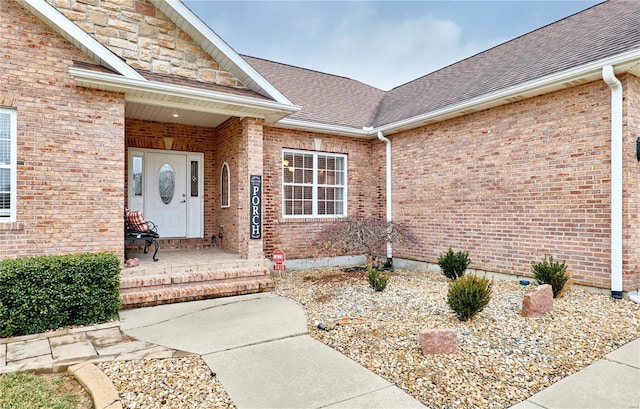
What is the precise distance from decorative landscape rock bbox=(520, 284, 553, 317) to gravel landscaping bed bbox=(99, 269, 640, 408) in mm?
97

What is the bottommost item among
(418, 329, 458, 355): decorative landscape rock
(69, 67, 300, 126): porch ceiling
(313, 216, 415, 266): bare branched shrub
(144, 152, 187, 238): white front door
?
(418, 329, 458, 355): decorative landscape rock

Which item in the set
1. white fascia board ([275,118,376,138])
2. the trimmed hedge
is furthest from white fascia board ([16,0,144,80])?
white fascia board ([275,118,376,138])

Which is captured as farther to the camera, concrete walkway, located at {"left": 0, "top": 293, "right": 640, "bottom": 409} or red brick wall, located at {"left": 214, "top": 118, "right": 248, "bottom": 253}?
red brick wall, located at {"left": 214, "top": 118, "right": 248, "bottom": 253}

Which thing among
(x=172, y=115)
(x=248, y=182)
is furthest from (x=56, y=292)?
(x=172, y=115)

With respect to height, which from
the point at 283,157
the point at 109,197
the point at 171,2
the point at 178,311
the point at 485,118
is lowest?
the point at 178,311

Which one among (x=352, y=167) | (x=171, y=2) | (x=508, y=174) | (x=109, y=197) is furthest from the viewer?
(x=352, y=167)

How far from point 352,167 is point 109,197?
20.3ft

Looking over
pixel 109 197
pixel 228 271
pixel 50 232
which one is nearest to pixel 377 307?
pixel 228 271

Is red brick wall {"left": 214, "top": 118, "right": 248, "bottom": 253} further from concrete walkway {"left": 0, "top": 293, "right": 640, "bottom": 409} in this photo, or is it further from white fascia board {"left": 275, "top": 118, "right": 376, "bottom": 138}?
concrete walkway {"left": 0, "top": 293, "right": 640, "bottom": 409}

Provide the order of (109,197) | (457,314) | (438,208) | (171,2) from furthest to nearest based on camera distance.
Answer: (438,208)
(171,2)
(109,197)
(457,314)

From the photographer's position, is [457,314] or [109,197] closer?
[457,314]

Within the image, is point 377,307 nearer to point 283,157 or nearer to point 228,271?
point 228,271

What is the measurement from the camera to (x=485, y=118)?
7.70 metres

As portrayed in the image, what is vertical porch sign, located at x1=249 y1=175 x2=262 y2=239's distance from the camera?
736 cm
